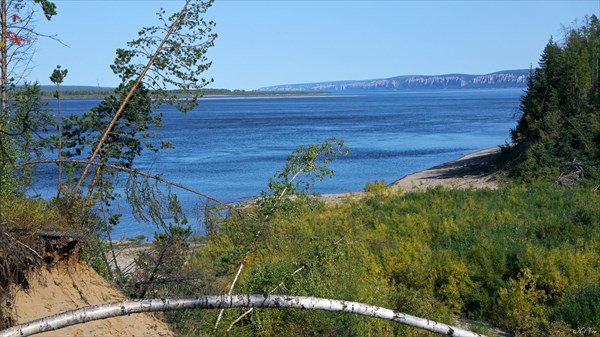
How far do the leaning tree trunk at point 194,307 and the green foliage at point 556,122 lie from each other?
89.4ft

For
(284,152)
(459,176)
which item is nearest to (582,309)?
(459,176)

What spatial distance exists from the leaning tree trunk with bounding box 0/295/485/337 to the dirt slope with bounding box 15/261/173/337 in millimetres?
2534

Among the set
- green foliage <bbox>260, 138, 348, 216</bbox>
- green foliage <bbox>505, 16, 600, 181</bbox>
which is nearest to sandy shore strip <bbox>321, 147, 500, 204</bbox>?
green foliage <bbox>505, 16, 600, 181</bbox>

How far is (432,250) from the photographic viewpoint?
57.5 ft

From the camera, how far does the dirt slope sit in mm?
7031

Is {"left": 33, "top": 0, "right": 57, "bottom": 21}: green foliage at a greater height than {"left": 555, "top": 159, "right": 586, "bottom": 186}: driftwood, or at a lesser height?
greater

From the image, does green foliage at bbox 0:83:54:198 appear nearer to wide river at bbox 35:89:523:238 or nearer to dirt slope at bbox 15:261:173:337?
dirt slope at bbox 15:261:173:337

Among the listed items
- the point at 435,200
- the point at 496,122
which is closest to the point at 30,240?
the point at 435,200

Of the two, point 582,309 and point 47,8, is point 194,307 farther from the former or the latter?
point 582,309

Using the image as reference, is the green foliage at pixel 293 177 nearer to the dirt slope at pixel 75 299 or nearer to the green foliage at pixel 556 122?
the dirt slope at pixel 75 299

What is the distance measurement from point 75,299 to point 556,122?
32.1 meters

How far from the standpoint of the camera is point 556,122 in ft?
119

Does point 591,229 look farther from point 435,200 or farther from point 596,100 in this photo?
point 596,100

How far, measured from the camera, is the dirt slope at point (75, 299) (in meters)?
7.03
